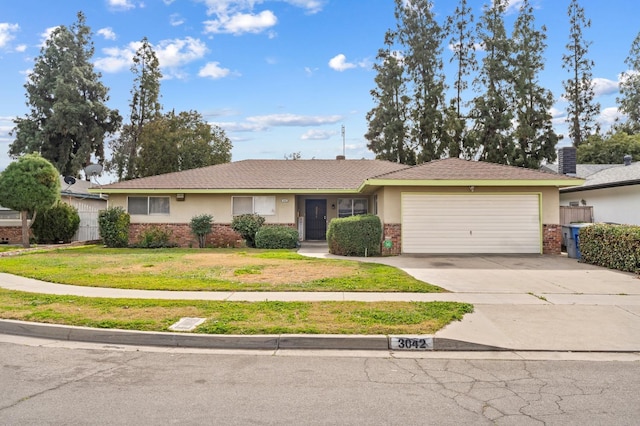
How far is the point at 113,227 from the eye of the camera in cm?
1936

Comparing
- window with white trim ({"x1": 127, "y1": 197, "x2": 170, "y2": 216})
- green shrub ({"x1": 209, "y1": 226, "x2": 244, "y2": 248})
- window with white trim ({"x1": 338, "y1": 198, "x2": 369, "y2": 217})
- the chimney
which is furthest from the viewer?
the chimney

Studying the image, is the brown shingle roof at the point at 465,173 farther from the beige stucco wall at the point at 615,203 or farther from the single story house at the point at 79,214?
the single story house at the point at 79,214

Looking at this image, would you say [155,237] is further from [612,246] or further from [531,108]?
[531,108]

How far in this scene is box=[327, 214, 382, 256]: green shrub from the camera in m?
15.7

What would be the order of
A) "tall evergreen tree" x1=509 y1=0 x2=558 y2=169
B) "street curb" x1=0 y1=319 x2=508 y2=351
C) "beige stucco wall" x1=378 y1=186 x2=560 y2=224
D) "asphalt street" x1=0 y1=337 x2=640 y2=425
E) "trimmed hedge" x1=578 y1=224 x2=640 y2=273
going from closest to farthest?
"asphalt street" x1=0 y1=337 x2=640 y2=425 < "street curb" x1=0 y1=319 x2=508 y2=351 < "trimmed hedge" x1=578 y1=224 x2=640 y2=273 < "beige stucco wall" x1=378 y1=186 x2=560 y2=224 < "tall evergreen tree" x1=509 y1=0 x2=558 y2=169

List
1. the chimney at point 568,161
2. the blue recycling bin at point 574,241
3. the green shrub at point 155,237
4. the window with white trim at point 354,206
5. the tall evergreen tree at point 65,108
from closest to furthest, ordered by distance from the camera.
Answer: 1. the blue recycling bin at point 574,241
2. the green shrub at point 155,237
3. the window with white trim at point 354,206
4. the chimney at point 568,161
5. the tall evergreen tree at point 65,108

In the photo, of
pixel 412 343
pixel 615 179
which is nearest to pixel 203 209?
pixel 412 343

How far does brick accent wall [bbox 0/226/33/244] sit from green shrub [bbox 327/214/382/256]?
1602 cm

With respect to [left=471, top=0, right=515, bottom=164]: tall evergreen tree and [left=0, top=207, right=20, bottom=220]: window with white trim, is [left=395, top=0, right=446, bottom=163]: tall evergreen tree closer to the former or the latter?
[left=471, top=0, right=515, bottom=164]: tall evergreen tree

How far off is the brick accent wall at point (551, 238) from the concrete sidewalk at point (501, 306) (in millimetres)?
2885

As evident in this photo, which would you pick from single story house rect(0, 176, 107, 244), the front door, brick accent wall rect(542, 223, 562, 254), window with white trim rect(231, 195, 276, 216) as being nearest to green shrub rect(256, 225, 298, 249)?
window with white trim rect(231, 195, 276, 216)

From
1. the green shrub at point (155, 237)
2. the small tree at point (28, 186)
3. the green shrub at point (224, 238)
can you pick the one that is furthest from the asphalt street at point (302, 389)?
the small tree at point (28, 186)

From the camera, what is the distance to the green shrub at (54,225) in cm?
2133

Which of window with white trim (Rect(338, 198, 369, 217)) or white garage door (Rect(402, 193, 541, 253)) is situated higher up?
window with white trim (Rect(338, 198, 369, 217))
